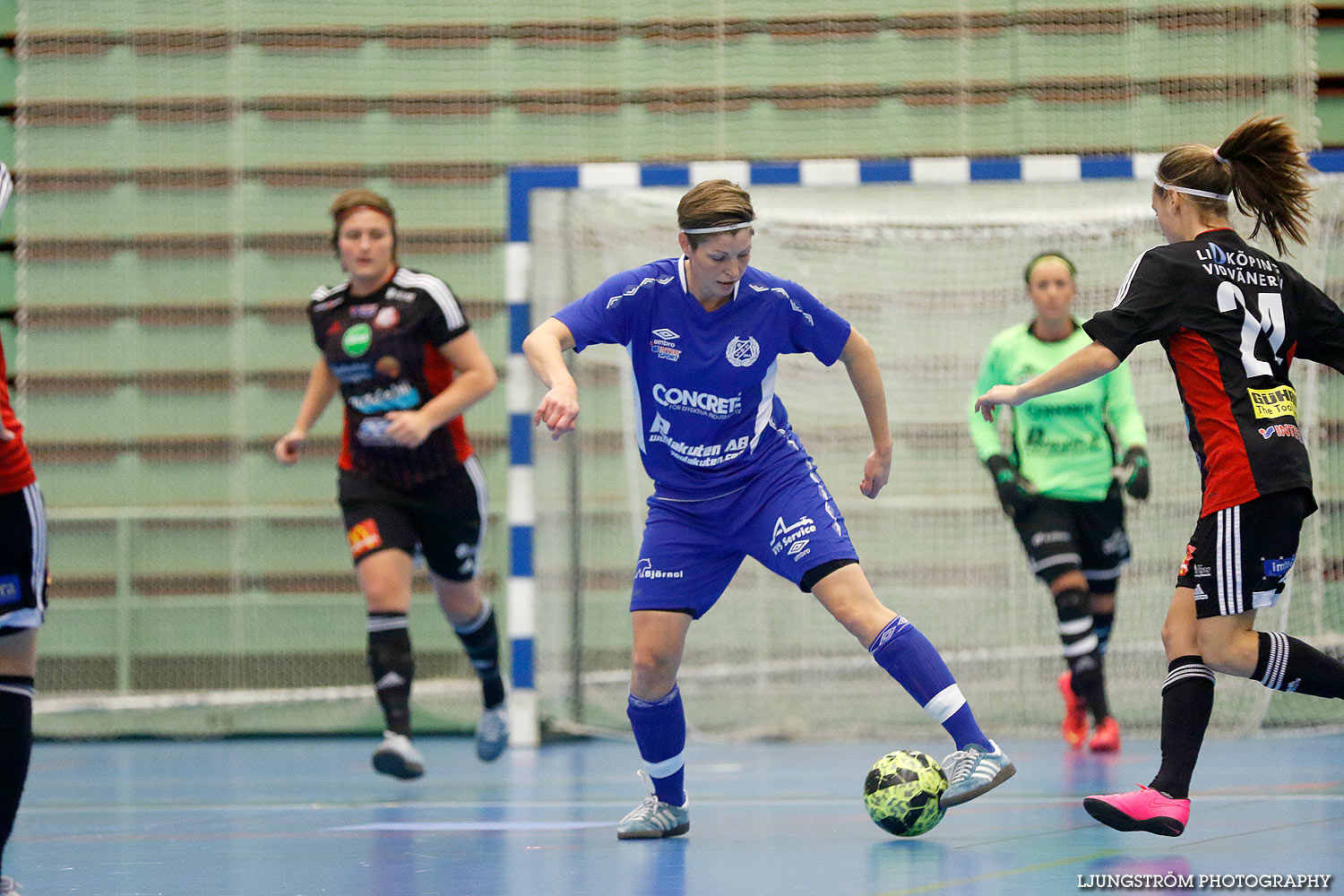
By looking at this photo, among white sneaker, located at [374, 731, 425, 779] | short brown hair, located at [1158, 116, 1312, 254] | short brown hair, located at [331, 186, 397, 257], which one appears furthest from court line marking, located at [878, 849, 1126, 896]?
short brown hair, located at [331, 186, 397, 257]

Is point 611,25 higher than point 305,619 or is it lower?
higher

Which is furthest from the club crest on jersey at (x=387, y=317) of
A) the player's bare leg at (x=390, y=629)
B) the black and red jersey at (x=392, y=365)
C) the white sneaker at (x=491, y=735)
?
the white sneaker at (x=491, y=735)

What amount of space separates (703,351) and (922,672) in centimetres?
105

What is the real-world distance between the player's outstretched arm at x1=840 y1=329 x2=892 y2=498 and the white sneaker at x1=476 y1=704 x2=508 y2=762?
2.59 m

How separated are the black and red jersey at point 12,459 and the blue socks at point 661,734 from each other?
1.74 metres

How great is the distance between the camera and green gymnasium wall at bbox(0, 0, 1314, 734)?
26.9 ft

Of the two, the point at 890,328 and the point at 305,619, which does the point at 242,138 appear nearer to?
the point at 305,619

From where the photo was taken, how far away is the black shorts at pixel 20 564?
3.29 meters

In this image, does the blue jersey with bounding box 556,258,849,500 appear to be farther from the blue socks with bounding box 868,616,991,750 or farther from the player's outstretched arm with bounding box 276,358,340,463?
the player's outstretched arm with bounding box 276,358,340,463

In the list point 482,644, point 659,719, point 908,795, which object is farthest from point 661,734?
point 482,644

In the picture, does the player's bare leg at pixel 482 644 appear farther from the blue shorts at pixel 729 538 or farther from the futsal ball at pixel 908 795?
the futsal ball at pixel 908 795

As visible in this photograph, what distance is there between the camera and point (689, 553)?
14.0 feet

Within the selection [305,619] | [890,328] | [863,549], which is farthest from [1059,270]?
[305,619]

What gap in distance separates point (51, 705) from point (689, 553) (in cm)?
511
